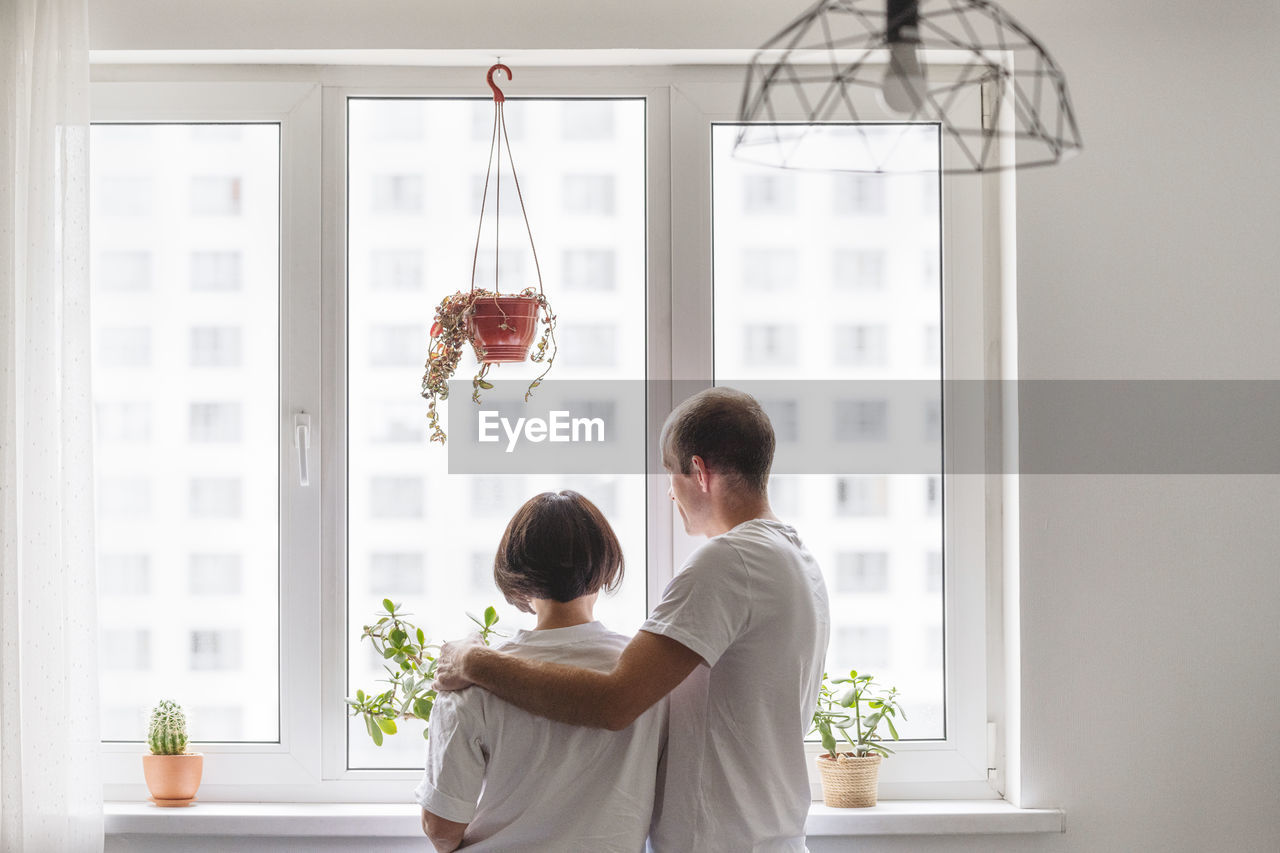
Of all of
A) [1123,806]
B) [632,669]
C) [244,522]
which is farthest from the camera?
[244,522]

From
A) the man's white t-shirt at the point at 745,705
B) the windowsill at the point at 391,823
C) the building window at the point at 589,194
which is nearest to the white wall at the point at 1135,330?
the windowsill at the point at 391,823

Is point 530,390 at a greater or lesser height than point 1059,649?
greater

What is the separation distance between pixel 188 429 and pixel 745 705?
1.38 meters

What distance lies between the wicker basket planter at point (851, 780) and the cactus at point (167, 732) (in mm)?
1317

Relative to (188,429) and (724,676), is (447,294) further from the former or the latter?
(724,676)

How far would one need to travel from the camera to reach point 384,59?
89.3 inches

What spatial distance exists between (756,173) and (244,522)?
53.0 inches

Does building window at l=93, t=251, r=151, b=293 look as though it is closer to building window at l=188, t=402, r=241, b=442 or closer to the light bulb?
building window at l=188, t=402, r=241, b=442

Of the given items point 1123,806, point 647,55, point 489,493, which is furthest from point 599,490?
point 1123,806

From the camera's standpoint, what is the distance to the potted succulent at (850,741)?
2.17 meters

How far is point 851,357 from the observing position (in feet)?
7.64

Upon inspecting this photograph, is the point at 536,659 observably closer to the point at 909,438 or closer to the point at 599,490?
the point at 599,490

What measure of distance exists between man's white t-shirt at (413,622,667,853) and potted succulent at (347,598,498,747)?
514 mm

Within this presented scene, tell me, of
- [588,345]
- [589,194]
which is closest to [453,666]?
[588,345]
